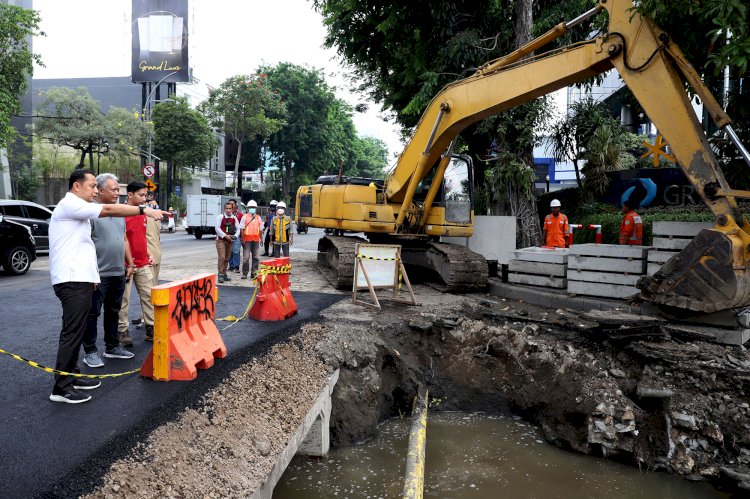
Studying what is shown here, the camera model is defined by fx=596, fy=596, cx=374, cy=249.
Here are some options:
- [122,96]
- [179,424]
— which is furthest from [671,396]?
[122,96]

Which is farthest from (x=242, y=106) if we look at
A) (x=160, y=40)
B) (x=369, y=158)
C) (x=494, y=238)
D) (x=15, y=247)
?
(x=369, y=158)

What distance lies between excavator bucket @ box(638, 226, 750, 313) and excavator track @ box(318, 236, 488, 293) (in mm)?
4247

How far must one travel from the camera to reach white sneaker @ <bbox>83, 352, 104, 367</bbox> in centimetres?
604

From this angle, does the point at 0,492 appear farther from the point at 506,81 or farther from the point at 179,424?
the point at 506,81

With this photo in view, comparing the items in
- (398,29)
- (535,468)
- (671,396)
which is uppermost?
(398,29)

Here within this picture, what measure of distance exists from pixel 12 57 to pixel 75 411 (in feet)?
72.5

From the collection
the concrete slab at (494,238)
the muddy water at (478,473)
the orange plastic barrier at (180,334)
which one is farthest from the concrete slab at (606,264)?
the orange plastic barrier at (180,334)

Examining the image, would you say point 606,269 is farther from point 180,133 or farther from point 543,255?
point 180,133

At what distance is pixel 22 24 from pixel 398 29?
14623mm

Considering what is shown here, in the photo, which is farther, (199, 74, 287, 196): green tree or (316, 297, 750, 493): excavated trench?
(199, 74, 287, 196): green tree

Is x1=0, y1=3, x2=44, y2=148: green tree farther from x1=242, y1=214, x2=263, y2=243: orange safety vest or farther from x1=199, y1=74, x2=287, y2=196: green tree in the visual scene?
x1=199, y1=74, x2=287, y2=196: green tree

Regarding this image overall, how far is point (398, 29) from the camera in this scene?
17.2 m

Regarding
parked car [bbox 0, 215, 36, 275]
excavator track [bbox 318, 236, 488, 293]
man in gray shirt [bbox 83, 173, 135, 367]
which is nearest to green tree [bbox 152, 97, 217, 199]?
parked car [bbox 0, 215, 36, 275]

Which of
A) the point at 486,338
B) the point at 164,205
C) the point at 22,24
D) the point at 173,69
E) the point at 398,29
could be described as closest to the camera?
the point at 486,338
